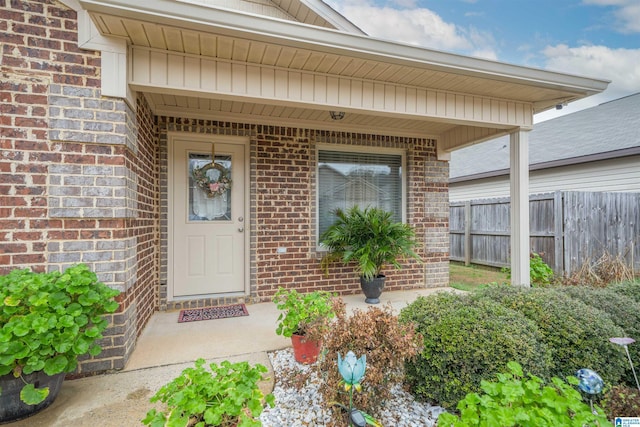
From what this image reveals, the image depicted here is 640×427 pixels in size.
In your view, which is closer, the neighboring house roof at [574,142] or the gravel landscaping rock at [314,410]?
the gravel landscaping rock at [314,410]

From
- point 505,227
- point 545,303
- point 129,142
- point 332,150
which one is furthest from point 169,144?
point 505,227

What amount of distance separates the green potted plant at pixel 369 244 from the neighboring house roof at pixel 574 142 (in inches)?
229

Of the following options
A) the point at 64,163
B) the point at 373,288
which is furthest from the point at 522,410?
the point at 64,163

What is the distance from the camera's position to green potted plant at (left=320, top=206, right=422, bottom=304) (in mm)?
3787

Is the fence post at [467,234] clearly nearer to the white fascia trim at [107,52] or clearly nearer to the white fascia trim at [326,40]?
the white fascia trim at [326,40]

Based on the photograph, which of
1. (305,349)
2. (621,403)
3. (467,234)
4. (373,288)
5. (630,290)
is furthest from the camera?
(467,234)

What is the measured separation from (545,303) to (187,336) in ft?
9.57

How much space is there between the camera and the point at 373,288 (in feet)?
12.8

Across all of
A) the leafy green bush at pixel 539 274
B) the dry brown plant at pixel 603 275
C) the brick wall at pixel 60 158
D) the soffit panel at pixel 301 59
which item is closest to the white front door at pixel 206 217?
the brick wall at pixel 60 158

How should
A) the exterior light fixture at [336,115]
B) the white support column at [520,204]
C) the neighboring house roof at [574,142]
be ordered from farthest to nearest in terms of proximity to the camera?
the neighboring house roof at [574,142], the exterior light fixture at [336,115], the white support column at [520,204]

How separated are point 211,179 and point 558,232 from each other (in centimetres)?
577

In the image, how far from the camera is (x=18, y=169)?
81.1 inches

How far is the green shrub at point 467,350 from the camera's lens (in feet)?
5.43

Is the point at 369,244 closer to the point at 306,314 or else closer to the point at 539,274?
the point at 306,314
